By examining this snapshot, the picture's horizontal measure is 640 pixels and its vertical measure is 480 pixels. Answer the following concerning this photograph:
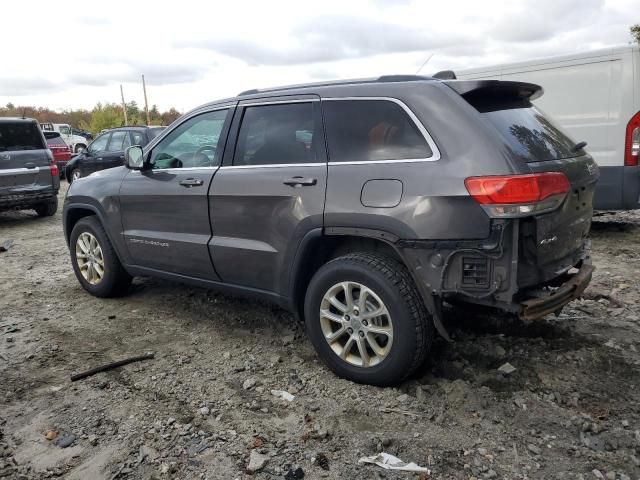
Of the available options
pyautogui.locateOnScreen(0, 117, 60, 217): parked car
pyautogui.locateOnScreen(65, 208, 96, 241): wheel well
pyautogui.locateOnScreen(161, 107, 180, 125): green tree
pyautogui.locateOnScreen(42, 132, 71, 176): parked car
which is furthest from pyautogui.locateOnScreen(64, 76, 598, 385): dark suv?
pyautogui.locateOnScreen(161, 107, 180, 125): green tree

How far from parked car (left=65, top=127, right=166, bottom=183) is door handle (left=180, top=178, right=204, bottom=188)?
7983 millimetres

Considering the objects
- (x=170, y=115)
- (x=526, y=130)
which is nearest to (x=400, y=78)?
(x=526, y=130)

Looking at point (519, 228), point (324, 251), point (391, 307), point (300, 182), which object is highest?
point (300, 182)

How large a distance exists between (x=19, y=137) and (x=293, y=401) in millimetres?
8659

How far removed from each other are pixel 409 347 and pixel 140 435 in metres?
1.51

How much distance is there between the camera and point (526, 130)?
10.6 ft

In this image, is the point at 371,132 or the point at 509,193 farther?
the point at 371,132

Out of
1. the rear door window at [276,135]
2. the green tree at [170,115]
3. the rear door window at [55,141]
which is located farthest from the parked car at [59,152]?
the green tree at [170,115]

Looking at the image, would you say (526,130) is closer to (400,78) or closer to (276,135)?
(400,78)

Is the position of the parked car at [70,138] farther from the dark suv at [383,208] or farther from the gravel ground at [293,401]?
the dark suv at [383,208]

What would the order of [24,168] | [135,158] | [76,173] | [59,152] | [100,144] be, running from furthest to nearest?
[59,152] → [76,173] → [100,144] → [24,168] → [135,158]

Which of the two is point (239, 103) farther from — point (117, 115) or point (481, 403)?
point (117, 115)

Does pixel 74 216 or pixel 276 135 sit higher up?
pixel 276 135

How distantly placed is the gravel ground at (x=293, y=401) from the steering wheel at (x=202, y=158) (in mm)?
1289
